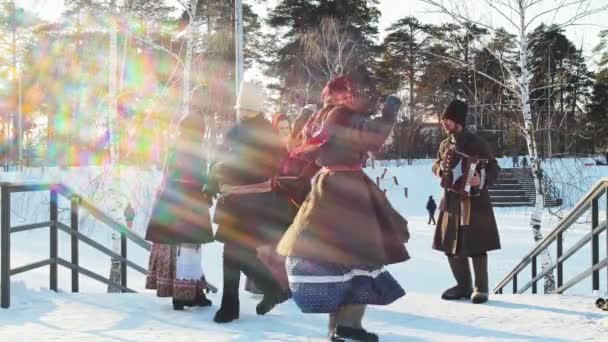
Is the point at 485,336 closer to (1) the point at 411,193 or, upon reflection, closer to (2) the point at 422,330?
(2) the point at 422,330

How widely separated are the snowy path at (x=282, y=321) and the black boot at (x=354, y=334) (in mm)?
322

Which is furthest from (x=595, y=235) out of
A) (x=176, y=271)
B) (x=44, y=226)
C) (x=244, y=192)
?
(x=44, y=226)

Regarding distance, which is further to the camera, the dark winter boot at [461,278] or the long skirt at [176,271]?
the dark winter boot at [461,278]

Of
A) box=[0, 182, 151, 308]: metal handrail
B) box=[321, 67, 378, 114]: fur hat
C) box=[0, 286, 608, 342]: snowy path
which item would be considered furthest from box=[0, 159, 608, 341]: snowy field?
box=[321, 67, 378, 114]: fur hat

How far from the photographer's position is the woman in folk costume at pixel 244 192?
4.35 meters

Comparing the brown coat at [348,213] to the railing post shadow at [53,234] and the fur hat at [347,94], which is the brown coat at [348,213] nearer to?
the fur hat at [347,94]

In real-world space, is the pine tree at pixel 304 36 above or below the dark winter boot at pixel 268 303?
above

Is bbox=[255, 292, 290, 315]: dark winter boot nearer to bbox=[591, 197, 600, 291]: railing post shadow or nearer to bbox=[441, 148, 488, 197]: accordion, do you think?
bbox=[441, 148, 488, 197]: accordion

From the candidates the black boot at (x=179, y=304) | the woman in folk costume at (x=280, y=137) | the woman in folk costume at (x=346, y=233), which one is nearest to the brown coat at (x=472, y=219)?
the woman in folk costume at (x=280, y=137)

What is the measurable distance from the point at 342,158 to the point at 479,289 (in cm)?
219

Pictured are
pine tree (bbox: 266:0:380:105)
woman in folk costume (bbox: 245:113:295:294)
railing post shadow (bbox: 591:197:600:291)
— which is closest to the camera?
woman in folk costume (bbox: 245:113:295:294)

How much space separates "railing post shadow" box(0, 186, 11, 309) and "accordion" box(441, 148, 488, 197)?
330 centimetres

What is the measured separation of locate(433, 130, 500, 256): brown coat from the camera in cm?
521

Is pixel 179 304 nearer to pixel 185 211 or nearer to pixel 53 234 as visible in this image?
pixel 185 211
